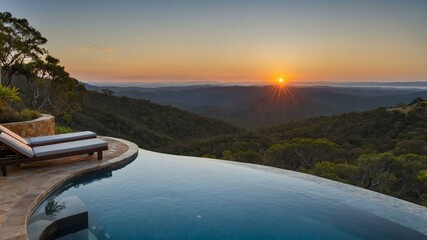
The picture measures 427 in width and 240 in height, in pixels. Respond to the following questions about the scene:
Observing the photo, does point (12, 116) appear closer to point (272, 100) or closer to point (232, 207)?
point (232, 207)

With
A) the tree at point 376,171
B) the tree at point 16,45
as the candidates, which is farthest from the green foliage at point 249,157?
the tree at point 16,45

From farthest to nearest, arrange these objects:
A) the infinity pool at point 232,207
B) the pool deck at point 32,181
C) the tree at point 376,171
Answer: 1. the tree at point 376,171
2. the infinity pool at point 232,207
3. the pool deck at point 32,181

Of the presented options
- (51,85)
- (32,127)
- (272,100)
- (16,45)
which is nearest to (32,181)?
(32,127)

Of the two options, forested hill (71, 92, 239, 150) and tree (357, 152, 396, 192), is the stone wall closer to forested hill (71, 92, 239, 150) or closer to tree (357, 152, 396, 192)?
tree (357, 152, 396, 192)

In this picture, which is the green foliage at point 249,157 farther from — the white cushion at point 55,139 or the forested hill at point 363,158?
the white cushion at point 55,139

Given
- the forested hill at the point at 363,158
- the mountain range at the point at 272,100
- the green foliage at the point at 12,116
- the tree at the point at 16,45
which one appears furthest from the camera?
the mountain range at the point at 272,100

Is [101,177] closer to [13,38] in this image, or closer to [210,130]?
[13,38]

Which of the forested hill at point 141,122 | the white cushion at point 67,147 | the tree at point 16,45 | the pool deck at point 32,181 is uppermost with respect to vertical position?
the tree at point 16,45
